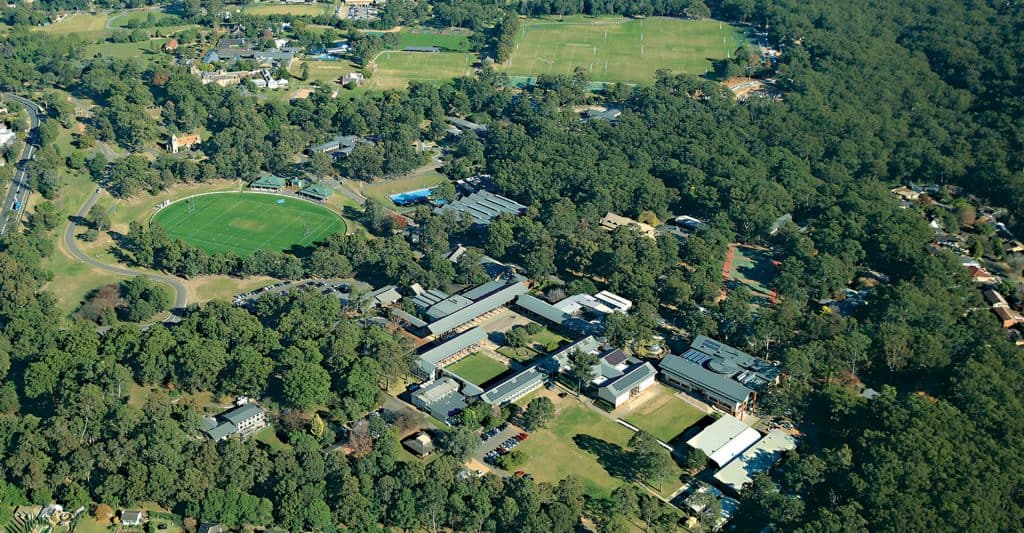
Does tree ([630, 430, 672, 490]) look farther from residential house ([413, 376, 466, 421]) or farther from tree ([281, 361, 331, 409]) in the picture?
tree ([281, 361, 331, 409])

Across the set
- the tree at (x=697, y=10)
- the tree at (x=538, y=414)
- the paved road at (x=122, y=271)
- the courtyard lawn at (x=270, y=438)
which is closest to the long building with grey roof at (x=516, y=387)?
the tree at (x=538, y=414)

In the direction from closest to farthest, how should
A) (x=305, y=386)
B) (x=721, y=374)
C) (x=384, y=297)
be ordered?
(x=305, y=386) < (x=721, y=374) < (x=384, y=297)

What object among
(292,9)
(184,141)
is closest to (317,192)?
(184,141)

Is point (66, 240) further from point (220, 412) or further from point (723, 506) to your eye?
point (723, 506)

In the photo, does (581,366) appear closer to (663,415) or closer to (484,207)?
(663,415)

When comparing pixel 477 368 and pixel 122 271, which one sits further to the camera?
pixel 122 271

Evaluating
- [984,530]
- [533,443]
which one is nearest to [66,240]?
[533,443]
